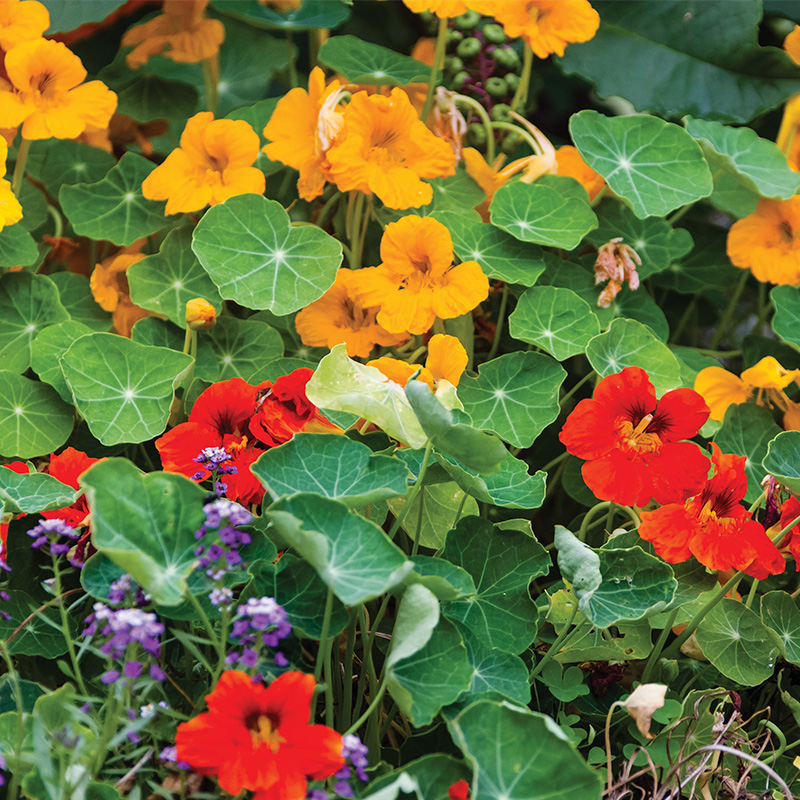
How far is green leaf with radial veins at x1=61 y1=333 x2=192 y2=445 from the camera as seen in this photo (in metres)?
0.94

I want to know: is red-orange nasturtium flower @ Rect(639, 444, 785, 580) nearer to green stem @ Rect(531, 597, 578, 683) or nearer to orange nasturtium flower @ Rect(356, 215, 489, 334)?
green stem @ Rect(531, 597, 578, 683)

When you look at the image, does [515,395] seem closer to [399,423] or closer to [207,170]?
[399,423]

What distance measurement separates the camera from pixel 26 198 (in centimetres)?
121

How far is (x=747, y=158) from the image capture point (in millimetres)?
1223

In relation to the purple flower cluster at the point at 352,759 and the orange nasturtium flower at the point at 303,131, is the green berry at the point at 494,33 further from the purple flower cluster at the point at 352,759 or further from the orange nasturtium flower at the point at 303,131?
the purple flower cluster at the point at 352,759

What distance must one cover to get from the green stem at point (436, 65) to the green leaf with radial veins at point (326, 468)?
0.65m

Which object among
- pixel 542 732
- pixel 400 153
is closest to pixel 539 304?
pixel 400 153

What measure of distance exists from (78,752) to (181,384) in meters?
0.52

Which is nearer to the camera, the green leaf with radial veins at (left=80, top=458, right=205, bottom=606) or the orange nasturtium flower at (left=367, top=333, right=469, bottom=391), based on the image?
the green leaf with radial veins at (left=80, top=458, right=205, bottom=606)

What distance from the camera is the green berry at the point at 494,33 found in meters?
1.24

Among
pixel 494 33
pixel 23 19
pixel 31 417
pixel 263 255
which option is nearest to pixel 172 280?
pixel 263 255

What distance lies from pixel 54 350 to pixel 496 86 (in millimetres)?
773

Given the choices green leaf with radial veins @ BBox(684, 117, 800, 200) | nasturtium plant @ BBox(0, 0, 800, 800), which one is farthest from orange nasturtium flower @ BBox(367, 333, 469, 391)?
green leaf with radial veins @ BBox(684, 117, 800, 200)

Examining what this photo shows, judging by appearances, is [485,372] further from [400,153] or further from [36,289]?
[36,289]
